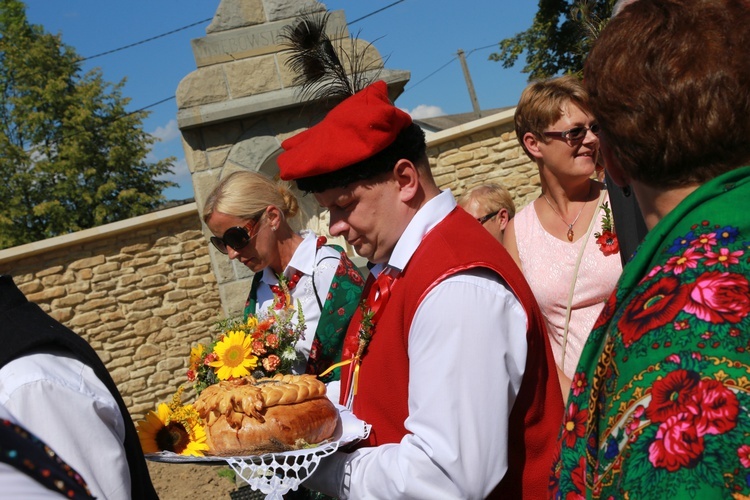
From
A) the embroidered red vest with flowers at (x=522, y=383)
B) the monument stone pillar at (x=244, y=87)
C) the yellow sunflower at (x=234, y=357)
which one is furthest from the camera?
the monument stone pillar at (x=244, y=87)

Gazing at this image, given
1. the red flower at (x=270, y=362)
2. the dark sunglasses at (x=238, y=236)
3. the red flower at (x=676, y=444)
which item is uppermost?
the red flower at (x=676, y=444)

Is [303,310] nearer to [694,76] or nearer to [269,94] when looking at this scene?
[694,76]

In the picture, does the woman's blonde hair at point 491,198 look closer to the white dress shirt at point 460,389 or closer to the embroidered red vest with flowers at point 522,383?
the embroidered red vest with flowers at point 522,383

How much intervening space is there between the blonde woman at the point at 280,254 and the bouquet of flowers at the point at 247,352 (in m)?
0.13

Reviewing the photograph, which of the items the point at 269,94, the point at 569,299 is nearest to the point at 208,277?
the point at 269,94

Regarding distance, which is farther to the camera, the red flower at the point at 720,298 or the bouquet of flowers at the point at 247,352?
the bouquet of flowers at the point at 247,352

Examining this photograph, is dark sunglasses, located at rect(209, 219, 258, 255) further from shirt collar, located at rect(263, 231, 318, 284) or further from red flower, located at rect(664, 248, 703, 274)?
red flower, located at rect(664, 248, 703, 274)

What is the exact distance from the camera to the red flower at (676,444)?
922 mm

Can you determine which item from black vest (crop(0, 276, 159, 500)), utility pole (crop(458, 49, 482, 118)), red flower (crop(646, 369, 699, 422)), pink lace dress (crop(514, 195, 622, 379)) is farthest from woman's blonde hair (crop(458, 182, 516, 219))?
utility pole (crop(458, 49, 482, 118))

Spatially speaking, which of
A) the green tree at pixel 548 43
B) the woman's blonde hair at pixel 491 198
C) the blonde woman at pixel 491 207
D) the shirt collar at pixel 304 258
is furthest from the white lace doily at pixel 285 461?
the green tree at pixel 548 43

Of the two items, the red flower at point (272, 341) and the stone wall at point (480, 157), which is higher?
the red flower at point (272, 341)

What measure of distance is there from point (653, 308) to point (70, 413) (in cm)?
112

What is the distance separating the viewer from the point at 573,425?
117 centimetres

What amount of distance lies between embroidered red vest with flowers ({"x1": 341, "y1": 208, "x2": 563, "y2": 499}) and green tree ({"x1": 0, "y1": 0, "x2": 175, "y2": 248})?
2388 centimetres
